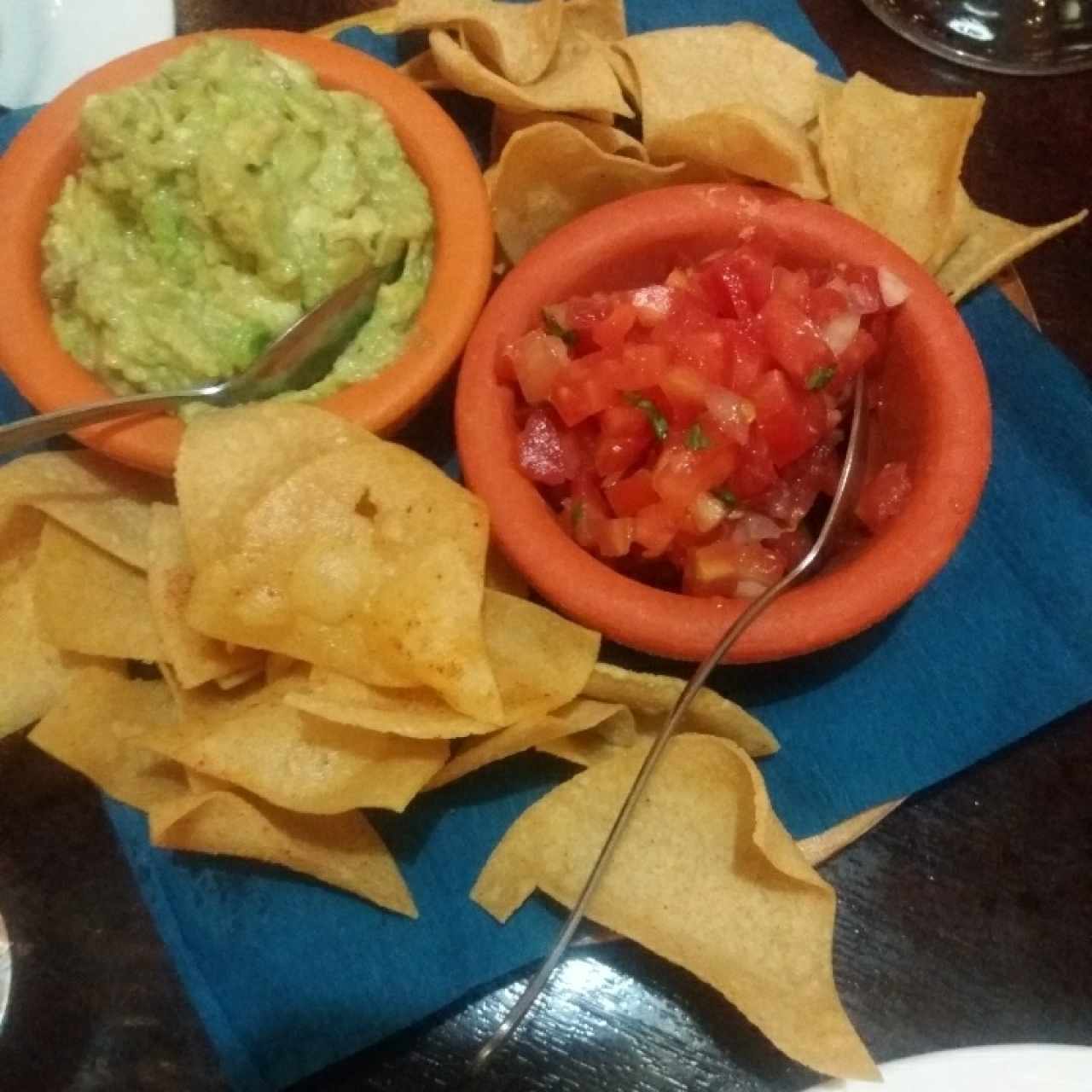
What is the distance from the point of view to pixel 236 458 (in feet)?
3.67

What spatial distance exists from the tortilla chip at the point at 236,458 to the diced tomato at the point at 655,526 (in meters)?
0.28

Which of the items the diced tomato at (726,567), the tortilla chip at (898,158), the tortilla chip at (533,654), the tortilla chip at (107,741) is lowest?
the tortilla chip at (107,741)

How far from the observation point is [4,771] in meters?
1.27

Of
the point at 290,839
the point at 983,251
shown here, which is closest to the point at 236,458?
the point at 290,839

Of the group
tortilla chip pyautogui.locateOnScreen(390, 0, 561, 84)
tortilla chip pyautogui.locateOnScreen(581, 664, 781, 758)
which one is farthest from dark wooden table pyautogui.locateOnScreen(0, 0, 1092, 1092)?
tortilla chip pyautogui.locateOnScreen(390, 0, 561, 84)

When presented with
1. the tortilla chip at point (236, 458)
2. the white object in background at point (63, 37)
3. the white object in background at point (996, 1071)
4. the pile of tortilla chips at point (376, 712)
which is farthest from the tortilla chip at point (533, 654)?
the white object in background at point (63, 37)

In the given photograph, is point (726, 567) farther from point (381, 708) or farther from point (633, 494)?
point (381, 708)

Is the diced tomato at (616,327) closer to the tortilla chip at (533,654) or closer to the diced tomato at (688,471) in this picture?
the diced tomato at (688,471)

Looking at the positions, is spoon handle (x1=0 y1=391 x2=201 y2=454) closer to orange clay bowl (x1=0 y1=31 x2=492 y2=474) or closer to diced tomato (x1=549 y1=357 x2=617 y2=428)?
orange clay bowl (x1=0 y1=31 x2=492 y2=474)

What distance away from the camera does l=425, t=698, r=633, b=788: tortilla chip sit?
1105mm

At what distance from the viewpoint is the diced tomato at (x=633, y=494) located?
110 centimetres

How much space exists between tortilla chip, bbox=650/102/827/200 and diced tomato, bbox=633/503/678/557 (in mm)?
415

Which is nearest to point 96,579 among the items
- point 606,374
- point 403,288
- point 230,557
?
point 230,557

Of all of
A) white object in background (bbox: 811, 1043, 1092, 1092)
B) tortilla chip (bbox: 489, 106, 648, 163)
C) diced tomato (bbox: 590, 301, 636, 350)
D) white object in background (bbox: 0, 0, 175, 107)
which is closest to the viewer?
white object in background (bbox: 811, 1043, 1092, 1092)
